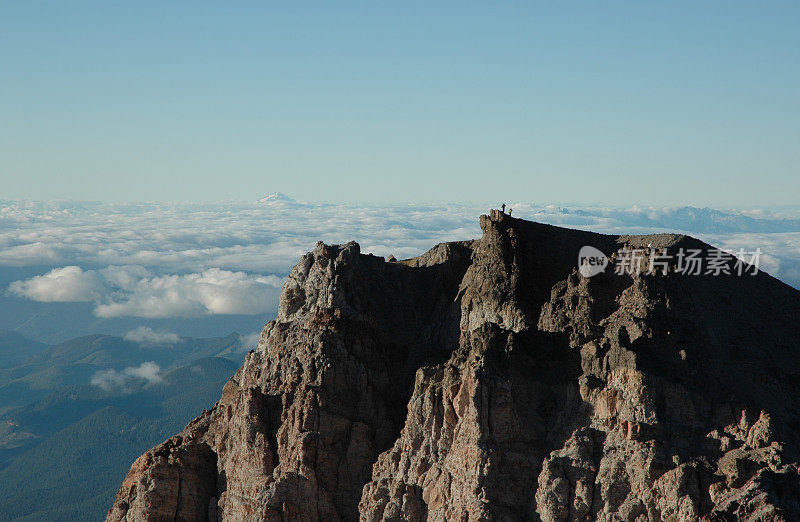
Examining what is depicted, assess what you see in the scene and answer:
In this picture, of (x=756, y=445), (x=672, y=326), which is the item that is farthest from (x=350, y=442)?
(x=756, y=445)

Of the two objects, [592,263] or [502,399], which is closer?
[502,399]

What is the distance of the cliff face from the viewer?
50.7 metres

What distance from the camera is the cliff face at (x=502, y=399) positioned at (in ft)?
166

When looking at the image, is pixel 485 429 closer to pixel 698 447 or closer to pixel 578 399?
pixel 578 399

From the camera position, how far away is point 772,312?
69.5 metres

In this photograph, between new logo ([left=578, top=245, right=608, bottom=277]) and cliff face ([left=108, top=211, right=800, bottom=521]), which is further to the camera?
new logo ([left=578, top=245, right=608, bottom=277])

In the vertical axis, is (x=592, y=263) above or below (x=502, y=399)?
above

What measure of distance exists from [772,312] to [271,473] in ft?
127

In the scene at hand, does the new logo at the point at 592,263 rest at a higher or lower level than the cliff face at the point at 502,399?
higher

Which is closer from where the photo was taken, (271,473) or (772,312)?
(271,473)

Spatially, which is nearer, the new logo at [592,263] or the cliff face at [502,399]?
the cliff face at [502,399]

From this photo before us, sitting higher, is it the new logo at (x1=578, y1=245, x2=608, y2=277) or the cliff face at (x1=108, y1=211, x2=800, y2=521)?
the new logo at (x1=578, y1=245, x2=608, y2=277)

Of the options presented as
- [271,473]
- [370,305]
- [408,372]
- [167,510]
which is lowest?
[167,510]

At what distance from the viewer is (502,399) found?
55.1 meters
